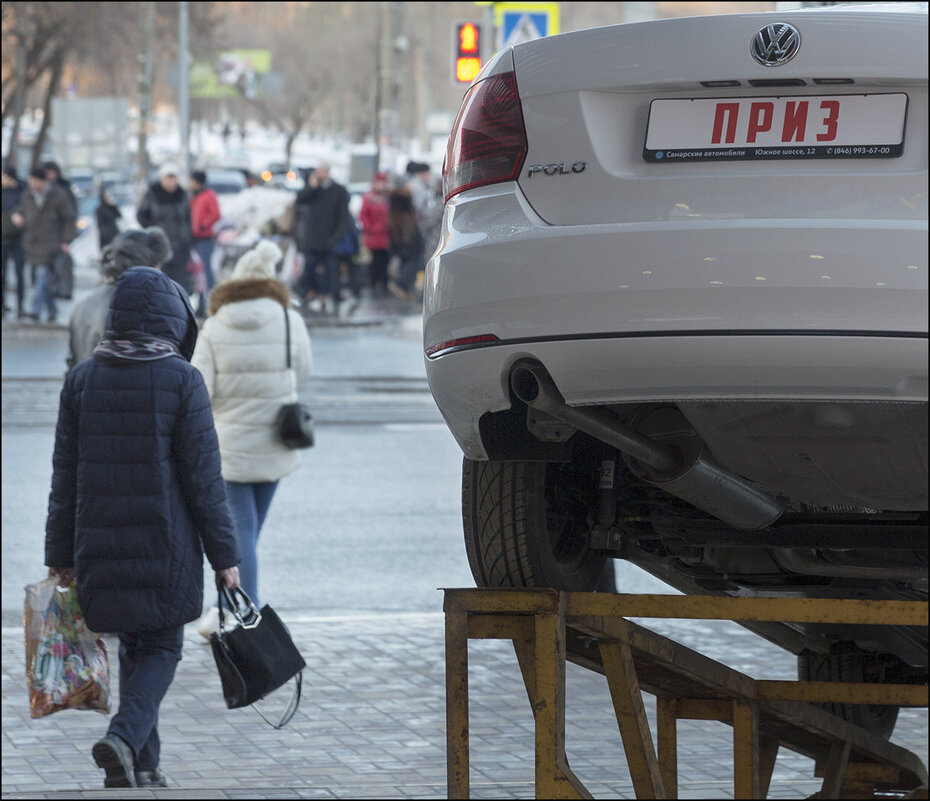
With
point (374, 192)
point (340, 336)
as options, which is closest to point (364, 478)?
point (340, 336)

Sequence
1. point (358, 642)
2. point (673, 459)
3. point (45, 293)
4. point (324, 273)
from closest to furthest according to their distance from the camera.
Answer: point (673, 459), point (358, 642), point (45, 293), point (324, 273)

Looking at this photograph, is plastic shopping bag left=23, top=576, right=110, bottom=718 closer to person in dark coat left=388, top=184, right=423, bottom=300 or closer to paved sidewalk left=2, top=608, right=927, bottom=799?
paved sidewalk left=2, top=608, right=927, bottom=799

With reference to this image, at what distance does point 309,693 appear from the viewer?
6.71m

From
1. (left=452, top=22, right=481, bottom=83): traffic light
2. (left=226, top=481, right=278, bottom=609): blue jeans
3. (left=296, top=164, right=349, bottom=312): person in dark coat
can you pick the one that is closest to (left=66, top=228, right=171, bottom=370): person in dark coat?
(left=226, top=481, right=278, bottom=609): blue jeans

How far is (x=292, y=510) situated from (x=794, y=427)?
285 inches

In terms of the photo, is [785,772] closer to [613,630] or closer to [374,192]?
[613,630]

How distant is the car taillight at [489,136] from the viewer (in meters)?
3.55

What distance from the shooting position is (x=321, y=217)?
22688 mm

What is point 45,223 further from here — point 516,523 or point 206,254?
point 516,523

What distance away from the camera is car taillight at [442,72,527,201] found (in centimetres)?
355

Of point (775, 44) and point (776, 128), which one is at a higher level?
point (775, 44)

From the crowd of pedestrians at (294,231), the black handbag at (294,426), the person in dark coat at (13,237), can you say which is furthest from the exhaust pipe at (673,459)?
the person in dark coat at (13,237)

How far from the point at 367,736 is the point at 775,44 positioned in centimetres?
359

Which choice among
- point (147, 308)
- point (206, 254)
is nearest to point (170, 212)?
point (206, 254)
